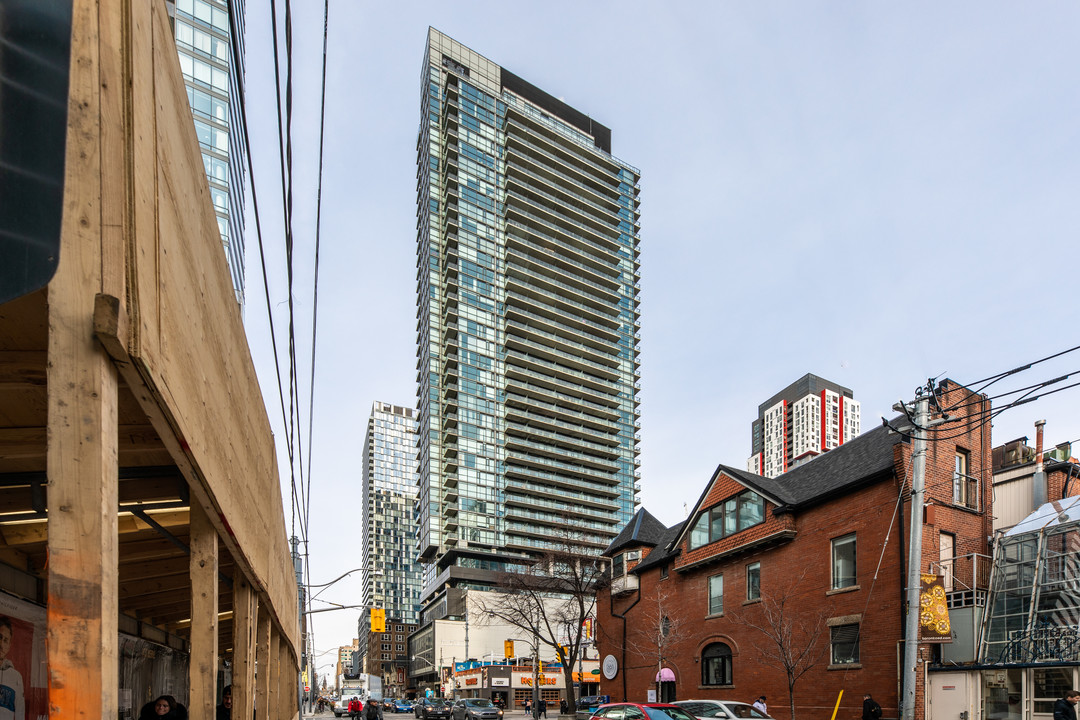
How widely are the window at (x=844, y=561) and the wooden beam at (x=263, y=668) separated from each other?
17.8 m

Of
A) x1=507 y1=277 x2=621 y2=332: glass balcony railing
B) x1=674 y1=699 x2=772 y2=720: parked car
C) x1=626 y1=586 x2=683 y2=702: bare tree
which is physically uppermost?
x1=507 y1=277 x2=621 y2=332: glass balcony railing

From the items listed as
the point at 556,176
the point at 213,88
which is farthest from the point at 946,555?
the point at 556,176

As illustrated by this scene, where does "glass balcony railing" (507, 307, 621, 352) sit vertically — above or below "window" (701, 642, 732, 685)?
above

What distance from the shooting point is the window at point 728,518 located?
95.6 ft

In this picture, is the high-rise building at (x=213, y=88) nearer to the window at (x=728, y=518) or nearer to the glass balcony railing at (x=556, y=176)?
the window at (x=728, y=518)

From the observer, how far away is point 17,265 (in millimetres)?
2697

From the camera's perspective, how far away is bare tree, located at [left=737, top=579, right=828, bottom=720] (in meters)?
24.2

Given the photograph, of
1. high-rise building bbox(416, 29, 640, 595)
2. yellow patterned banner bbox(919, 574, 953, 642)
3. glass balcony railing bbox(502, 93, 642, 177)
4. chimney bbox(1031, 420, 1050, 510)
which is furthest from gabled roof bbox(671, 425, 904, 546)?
glass balcony railing bbox(502, 93, 642, 177)

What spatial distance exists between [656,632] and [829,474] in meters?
13.6

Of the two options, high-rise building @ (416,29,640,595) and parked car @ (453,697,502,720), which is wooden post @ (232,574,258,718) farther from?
high-rise building @ (416,29,640,595)

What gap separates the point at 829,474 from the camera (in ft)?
86.4

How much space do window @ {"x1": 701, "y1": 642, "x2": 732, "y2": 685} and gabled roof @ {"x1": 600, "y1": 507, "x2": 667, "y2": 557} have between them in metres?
10.0

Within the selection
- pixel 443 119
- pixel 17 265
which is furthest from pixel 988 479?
pixel 443 119

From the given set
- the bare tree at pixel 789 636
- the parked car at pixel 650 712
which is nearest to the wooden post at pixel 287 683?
the parked car at pixel 650 712
